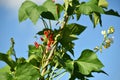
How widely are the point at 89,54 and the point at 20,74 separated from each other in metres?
0.75

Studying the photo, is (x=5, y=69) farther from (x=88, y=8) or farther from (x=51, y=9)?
(x=88, y=8)

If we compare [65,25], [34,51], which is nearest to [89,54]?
[65,25]

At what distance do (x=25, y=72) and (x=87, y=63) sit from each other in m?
0.64

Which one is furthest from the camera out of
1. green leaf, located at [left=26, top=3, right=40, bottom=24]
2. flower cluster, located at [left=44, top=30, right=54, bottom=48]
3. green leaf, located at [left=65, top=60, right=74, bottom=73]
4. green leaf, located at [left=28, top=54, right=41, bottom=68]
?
green leaf, located at [left=28, top=54, right=41, bottom=68]

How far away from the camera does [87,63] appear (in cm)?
278

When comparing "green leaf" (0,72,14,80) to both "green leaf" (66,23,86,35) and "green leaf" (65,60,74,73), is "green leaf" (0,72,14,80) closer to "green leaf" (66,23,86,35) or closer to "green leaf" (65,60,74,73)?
"green leaf" (65,60,74,73)

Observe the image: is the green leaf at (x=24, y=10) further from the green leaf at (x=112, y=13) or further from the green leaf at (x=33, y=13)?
the green leaf at (x=112, y=13)

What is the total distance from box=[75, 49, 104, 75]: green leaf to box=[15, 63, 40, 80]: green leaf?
452mm

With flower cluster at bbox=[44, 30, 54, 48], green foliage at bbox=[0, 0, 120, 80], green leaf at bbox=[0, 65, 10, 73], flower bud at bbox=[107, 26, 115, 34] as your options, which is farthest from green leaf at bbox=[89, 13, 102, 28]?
green leaf at bbox=[0, 65, 10, 73]

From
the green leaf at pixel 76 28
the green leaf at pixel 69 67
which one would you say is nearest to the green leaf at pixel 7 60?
the green leaf at pixel 69 67

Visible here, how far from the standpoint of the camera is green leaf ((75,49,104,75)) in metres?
2.64

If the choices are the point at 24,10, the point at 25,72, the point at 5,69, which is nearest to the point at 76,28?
the point at 24,10

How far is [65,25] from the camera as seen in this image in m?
2.74

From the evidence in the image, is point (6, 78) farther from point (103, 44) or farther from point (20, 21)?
point (103, 44)
